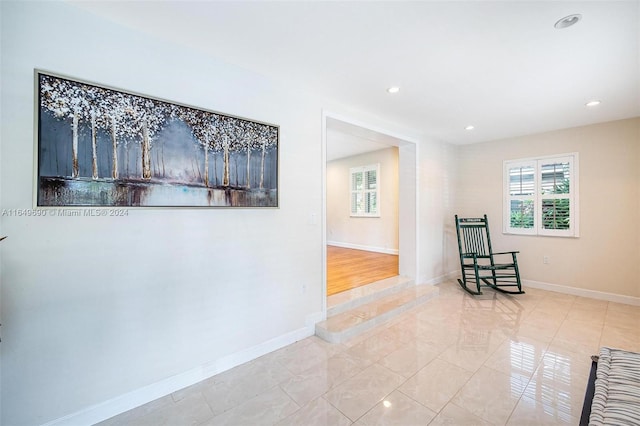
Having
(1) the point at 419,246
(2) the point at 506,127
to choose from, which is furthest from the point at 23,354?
(2) the point at 506,127

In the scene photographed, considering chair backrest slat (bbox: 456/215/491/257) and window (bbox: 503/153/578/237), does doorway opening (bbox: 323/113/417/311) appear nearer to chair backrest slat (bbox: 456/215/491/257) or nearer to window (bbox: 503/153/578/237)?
chair backrest slat (bbox: 456/215/491/257)

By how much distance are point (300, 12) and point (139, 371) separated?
2511 millimetres

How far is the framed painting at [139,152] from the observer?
1464 millimetres

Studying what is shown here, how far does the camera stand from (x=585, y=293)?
378 centimetres

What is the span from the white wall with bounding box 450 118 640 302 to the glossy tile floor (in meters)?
0.87

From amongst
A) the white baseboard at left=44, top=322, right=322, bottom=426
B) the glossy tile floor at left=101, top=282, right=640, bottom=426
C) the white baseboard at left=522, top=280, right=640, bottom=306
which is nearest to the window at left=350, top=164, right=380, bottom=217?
the white baseboard at left=522, top=280, right=640, bottom=306

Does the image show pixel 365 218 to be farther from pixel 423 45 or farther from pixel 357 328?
pixel 423 45

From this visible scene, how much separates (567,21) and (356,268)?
3.91 m


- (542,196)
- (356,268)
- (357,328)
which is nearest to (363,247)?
(356,268)

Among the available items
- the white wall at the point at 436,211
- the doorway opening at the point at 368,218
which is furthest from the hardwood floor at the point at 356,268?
the white wall at the point at 436,211

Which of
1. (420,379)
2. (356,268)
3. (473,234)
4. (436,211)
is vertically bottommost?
(420,379)

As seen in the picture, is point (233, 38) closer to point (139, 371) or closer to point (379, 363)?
point (139, 371)

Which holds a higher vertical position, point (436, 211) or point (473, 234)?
point (436, 211)

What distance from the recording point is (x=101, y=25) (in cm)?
161
